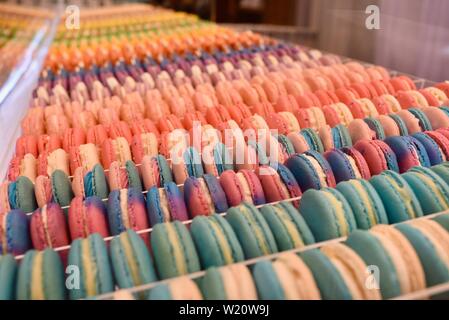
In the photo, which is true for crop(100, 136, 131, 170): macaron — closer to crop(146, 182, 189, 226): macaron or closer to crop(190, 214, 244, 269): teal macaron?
crop(146, 182, 189, 226): macaron

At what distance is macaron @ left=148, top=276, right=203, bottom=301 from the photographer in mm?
661

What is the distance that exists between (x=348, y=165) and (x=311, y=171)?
10 centimetres

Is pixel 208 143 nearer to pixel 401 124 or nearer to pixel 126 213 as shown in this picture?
pixel 126 213

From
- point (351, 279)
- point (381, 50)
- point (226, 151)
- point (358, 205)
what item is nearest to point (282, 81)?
point (226, 151)

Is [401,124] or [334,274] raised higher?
[401,124]

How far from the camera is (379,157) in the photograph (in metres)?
1.06

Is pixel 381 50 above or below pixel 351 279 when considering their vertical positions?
above

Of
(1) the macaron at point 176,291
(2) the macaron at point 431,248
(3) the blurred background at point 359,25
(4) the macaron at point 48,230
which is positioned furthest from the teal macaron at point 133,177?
(3) the blurred background at point 359,25

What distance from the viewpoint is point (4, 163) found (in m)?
1.41

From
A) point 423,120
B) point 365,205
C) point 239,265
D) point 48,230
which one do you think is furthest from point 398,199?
point 48,230

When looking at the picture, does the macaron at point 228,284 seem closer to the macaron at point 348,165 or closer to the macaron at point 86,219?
the macaron at point 86,219
